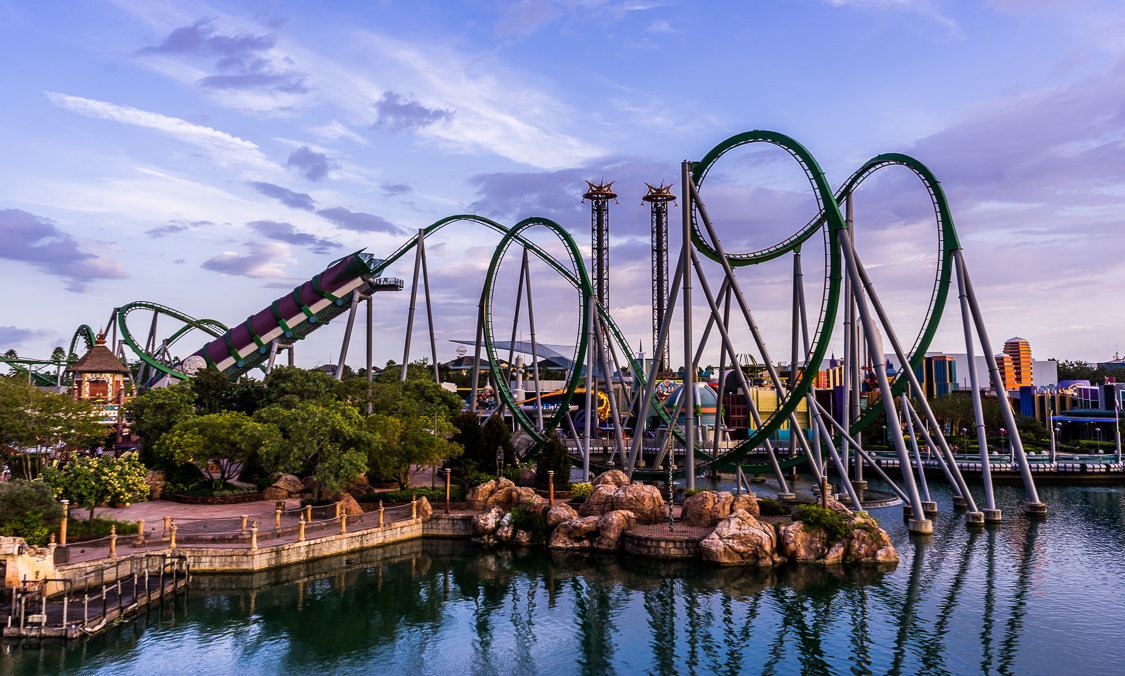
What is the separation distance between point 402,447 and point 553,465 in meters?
7.92

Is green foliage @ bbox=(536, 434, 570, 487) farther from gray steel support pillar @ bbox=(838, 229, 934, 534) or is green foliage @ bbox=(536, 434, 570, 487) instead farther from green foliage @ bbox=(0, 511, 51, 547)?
green foliage @ bbox=(0, 511, 51, 547)

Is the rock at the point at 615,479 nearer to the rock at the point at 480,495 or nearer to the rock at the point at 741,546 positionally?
the rock at the point at 480,495

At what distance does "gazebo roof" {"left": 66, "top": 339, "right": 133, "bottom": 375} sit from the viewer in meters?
49.9

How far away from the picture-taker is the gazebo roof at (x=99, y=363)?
49.9 m

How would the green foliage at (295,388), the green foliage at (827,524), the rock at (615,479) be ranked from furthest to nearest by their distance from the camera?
1. the green foliage at (295,388)
2. the rock at (615,479)
3. the green foliage at (827,524)

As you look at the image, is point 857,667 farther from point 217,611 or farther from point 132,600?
point 132,600

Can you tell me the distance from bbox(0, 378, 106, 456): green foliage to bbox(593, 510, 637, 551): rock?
24659mm

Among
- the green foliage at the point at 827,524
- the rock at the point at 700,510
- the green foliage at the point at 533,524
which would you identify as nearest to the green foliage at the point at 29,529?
the green foliage at the point at 533,524

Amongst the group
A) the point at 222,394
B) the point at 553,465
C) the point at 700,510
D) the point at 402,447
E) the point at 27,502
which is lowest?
the point at 700,510

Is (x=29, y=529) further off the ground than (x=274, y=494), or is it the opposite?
(x=29, y=529)

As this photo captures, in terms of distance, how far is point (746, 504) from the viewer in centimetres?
Result: 3006

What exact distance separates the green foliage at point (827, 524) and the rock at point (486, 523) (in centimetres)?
1258

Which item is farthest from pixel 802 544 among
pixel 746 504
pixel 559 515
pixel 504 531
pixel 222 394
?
pixel 222 394

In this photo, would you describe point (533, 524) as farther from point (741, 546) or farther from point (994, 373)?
point (994, 373)
